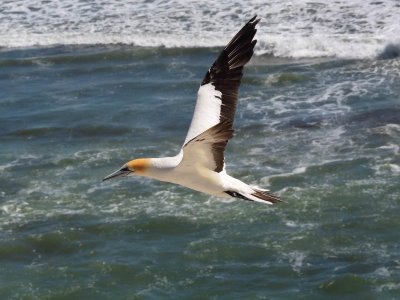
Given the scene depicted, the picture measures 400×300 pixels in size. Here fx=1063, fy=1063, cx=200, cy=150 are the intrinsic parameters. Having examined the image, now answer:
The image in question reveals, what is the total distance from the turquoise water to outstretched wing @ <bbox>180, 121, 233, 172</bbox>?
4998mm

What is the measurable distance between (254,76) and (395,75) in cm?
359

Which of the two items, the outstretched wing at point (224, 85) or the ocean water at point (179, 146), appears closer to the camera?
the outstretched wing at point (224, 85)

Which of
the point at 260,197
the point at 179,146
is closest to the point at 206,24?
the point at 179,146

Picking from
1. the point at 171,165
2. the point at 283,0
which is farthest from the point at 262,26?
the point at 171,165

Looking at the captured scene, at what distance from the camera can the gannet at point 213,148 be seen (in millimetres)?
11180

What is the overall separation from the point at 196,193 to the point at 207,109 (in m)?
7.60

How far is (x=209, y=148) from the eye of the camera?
11273 millimetres

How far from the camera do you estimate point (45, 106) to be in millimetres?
25953

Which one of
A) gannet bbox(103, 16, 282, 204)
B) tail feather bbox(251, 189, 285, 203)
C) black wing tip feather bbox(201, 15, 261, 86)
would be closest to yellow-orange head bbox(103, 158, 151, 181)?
gannet bbox(103, 16, 282, 204)

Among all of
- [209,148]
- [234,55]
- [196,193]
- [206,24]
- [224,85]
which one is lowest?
[196,193]

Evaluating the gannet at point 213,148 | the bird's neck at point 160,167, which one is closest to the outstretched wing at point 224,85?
the gannet at point 213,148

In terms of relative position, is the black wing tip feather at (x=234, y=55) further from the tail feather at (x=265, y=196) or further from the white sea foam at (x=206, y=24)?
the white sea foam at (x=206, y=24)

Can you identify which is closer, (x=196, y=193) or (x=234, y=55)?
(x=234, y=55)

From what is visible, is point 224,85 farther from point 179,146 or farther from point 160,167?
point 179,146
